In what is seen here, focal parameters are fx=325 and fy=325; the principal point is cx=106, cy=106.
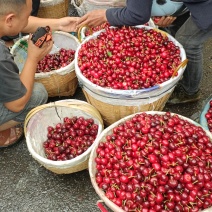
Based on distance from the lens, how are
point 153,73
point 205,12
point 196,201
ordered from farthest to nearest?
1. point 153,73
2. point 205,12
3. point 196,201

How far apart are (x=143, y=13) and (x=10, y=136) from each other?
164 cm

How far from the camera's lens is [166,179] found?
1987 mm

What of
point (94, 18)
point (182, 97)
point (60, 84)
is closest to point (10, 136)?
point (60, 84)

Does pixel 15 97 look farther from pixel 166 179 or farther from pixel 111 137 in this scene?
pixel 166 179

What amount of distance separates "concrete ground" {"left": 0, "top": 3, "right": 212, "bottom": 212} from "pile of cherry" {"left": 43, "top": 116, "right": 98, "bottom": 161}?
9.9 inches

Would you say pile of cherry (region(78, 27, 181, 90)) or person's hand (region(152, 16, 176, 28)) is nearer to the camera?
pile of cherry (region(78, 27, 181, 90))

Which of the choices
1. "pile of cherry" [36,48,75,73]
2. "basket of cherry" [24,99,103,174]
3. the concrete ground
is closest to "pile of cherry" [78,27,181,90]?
"basket of cherry" [24,99,103,174]

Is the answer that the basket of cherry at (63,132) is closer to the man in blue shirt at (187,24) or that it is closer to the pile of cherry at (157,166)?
the pile of cherry at (157,166)

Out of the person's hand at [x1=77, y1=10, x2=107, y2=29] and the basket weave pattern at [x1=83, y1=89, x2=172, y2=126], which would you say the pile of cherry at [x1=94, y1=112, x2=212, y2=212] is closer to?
the basket weave pattern at [x1=83, y1=89, x2=172, y2=126]

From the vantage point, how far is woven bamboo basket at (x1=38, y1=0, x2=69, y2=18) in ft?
13.3

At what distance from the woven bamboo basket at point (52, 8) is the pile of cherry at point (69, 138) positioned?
1.85 meters

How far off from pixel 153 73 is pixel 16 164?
1.47 m

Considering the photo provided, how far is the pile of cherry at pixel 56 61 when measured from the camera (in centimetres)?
333

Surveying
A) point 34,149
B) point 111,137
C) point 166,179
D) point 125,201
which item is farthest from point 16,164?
point 166,179
